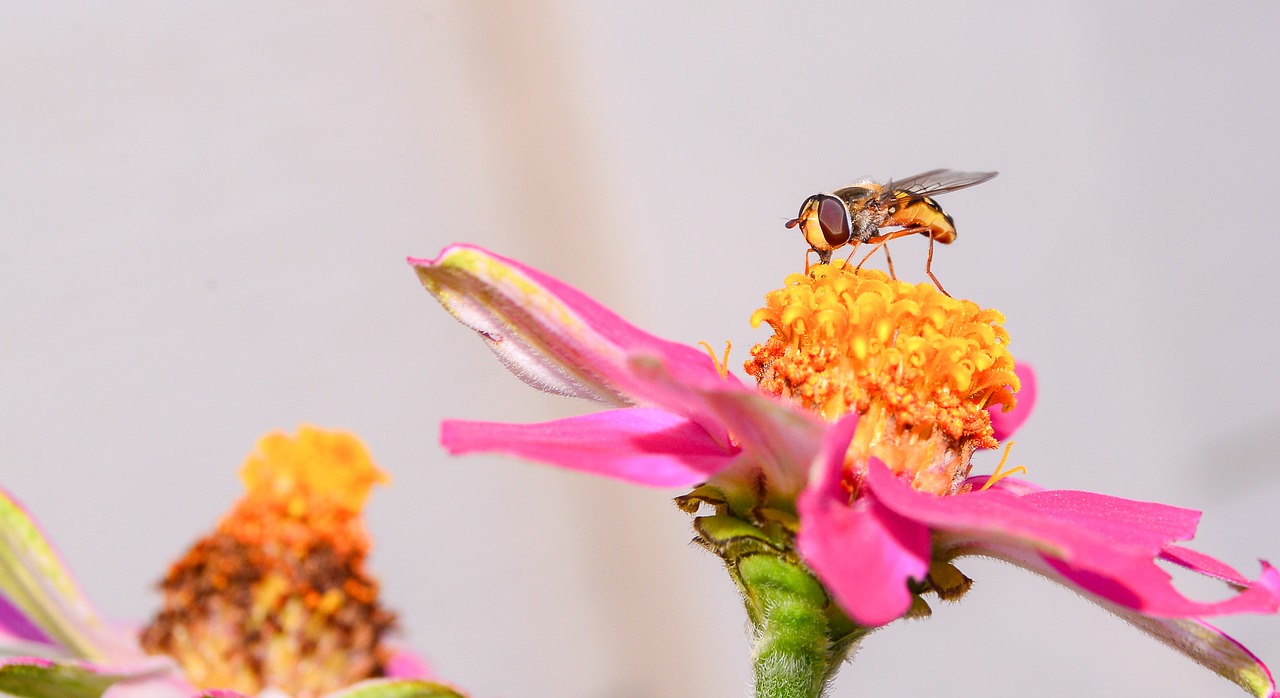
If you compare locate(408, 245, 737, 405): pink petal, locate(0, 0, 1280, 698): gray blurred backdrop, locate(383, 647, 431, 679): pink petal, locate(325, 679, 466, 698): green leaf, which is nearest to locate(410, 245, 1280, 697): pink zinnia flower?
locate(408, 245, 737, 405): pink petal

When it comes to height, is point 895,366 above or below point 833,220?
below

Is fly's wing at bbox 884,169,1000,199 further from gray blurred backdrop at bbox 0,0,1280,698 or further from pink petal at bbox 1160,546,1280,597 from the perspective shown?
gray blurred backdrop at bbox 0,0,1280,698

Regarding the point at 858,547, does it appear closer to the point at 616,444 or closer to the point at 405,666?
the point at 616,444

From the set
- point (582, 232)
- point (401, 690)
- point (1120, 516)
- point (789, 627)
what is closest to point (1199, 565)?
point (1120, 516)

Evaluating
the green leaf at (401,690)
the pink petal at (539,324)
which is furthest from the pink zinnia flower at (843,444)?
the green leaf at (401,690)

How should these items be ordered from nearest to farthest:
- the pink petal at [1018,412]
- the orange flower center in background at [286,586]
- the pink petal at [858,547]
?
the pink petal at [858,547] < the pink petal at [1018,412] < the orange flower center in background at [286,586]

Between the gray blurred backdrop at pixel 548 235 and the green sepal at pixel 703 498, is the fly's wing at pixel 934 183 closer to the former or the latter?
the green sepal at pixel 703 498
